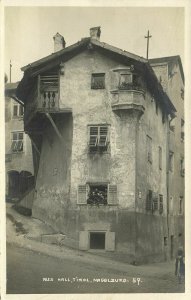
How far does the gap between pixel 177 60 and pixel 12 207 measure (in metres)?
2.26

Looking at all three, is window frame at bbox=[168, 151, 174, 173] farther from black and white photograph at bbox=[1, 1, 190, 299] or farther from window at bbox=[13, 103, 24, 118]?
window at bbox=[13, 103, 24, 118]

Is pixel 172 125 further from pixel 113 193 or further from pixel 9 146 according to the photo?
pixel 9 146

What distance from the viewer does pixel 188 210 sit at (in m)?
5.68

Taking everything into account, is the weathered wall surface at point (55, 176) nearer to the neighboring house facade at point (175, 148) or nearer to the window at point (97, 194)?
the window at point (97, 194)

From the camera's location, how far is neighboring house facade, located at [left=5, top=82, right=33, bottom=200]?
18.7 ft

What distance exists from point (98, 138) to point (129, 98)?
1.94 feet

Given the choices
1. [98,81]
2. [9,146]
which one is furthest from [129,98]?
[9,146]

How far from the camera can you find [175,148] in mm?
6223

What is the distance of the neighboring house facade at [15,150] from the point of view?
5699mm

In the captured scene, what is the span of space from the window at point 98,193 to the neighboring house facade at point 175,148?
2.25 feet

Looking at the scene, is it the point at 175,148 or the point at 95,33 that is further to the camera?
the point at 175,148

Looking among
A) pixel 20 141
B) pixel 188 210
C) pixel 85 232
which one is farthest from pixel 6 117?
Answer: pixel 188 210

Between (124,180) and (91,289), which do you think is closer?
(91,289)

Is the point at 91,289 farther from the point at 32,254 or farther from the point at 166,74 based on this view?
the point at 166,74
